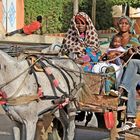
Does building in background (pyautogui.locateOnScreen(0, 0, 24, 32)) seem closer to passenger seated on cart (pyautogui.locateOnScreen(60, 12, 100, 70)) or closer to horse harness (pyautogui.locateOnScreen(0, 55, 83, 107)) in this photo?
passenger seated on cart (pyautogui.locateOnScreen(60, 12, 100, 70))

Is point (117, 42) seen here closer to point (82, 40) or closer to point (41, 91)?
point (82, 40)

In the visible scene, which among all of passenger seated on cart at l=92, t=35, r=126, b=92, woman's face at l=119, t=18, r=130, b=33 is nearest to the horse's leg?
passenger seated on cart at l=92, t=35, r=126, b=92

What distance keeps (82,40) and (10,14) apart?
1308cm

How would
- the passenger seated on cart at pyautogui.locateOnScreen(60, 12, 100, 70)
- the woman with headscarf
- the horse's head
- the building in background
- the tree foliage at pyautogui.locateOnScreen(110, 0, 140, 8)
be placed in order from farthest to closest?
the tree foliage at pyautogui.locateOnScreen(110, 0, 140, 8) → the building in background → the passenger seated on cart at pyautogui.locateOnScreen(60, 12, 100, 70) → the woman with headscarf → the horse's head

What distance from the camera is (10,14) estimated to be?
792 inches

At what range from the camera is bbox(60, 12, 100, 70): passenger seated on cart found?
7293 mm

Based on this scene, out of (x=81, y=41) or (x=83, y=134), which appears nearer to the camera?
(x=81, y=41)

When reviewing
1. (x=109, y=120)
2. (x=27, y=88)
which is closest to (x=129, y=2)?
(x=109, y=120)

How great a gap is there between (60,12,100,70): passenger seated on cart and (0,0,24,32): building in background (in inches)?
468

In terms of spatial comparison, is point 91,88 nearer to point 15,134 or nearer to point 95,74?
point 95,74

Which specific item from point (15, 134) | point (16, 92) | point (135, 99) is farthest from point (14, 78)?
point (135, 99)

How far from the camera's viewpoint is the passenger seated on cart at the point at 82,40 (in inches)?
287

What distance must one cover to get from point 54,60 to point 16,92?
2.89ft

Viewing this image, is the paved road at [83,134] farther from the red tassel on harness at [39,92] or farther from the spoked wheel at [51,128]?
the red tassel on harness at [39,92]
